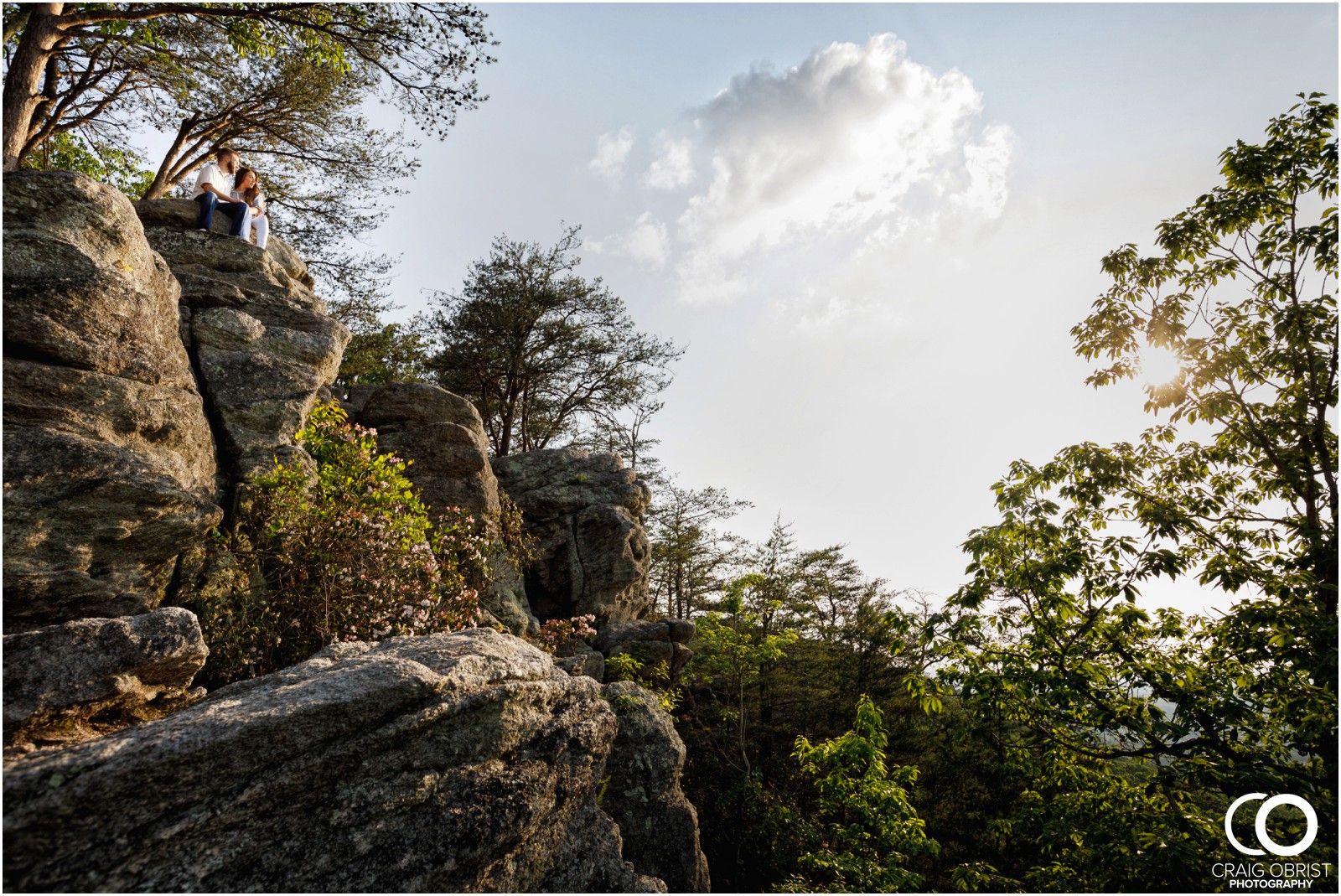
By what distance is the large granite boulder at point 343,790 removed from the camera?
114 inches

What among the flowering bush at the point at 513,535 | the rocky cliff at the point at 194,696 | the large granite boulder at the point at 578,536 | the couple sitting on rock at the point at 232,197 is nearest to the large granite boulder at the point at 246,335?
the rocky cliff at the point at 194,696

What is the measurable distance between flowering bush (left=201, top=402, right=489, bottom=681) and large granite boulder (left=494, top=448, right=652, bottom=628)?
7555mm

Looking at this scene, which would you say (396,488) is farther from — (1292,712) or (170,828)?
(1292,712)

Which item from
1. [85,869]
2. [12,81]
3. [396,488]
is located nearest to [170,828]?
[85,869]

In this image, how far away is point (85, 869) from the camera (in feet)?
9.29

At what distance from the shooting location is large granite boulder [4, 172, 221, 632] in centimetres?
472

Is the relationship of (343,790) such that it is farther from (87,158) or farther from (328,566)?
(87,158)

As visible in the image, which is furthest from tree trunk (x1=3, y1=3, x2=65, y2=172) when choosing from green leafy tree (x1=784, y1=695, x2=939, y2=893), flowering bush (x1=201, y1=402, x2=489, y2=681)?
green leafy tree (x1=784, y1=695, x2=939, y2=893)

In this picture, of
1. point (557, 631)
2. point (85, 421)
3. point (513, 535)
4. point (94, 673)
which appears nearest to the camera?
point (94, 673)

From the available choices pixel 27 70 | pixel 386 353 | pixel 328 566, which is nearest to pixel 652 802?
pixel 328 566

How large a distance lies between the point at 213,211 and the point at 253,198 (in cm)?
80

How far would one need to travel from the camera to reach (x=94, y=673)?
3725 millimetres

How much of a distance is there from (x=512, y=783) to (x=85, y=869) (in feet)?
7.10
